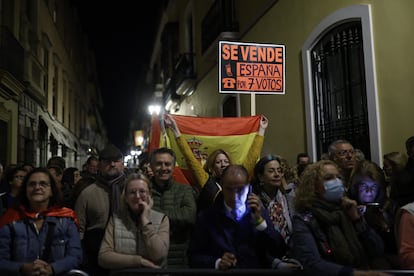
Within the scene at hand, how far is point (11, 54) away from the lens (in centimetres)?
1329

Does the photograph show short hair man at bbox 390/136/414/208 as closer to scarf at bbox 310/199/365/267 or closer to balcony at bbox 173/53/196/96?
scarf at bbox 310/199/365/267

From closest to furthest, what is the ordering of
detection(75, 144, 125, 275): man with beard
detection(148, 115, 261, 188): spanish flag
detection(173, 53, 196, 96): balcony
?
detection(75, 144, 125, 275): man with beard < detection(148, 115, 261, 188): spanish flag < detection(173, 53, 196, 96): balcony

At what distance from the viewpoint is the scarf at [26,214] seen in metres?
3.69

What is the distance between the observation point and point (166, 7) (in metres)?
23.4

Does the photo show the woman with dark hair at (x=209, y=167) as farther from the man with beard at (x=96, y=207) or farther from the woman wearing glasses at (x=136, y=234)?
the man with beard at (x=96, y=207)

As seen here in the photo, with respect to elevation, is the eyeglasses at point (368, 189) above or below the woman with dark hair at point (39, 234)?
above

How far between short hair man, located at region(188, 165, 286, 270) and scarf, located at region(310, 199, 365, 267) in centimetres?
48

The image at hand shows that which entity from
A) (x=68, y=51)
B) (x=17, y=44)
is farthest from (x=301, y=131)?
(x=68, y=51)

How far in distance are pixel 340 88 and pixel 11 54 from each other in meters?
9.90

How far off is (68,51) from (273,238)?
92.0 ft

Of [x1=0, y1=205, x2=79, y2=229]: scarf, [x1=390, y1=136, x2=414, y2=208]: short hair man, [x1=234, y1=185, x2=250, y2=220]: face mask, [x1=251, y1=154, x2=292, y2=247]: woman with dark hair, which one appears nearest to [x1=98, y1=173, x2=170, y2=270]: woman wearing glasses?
[x1=0, y1=205, x2=79, y2=229]: scarf

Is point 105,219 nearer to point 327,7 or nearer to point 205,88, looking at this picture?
point 327,7

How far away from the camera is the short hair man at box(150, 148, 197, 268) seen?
4055mm

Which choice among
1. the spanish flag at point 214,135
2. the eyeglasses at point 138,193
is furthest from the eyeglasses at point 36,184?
the spanish flag at point 214,135
